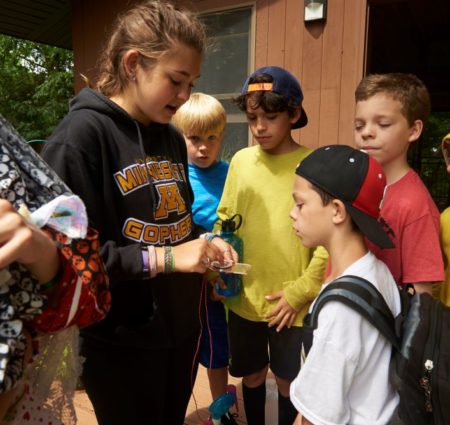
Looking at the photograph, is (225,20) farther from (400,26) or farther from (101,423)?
(101,423)

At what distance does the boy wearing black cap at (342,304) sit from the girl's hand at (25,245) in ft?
2.45

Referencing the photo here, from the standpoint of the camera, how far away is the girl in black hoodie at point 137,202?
52.1 inches

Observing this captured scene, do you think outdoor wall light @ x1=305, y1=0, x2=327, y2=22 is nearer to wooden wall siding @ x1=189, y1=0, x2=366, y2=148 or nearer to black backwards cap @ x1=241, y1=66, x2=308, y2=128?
wooden wall siding @ x1=189, y1=0, x2=366, y2=148

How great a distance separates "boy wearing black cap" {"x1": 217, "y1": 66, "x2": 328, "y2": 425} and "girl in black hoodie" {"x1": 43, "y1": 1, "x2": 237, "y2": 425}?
1.85ft

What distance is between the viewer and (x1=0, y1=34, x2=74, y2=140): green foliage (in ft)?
41.2

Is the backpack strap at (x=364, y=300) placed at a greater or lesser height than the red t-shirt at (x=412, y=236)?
lesser

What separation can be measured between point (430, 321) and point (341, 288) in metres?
0.25

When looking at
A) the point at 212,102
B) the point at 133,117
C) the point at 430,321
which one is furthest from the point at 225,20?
the point at 430,321

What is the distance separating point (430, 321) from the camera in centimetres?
116

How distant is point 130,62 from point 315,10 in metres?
2.64

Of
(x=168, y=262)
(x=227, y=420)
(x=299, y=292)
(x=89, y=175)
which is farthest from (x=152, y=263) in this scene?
(x=227, y=420)

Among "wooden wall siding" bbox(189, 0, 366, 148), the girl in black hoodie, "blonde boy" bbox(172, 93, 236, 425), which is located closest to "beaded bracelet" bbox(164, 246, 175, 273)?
the girl in black hoodie

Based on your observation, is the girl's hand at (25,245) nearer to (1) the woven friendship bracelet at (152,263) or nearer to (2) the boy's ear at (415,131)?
(1) the woven friendship bracelet at (152,263)

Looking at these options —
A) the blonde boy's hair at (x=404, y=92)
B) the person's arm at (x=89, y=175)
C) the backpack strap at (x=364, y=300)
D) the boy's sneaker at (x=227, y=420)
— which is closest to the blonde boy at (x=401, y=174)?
the blonde boy's hair at (x=404, y=92)
